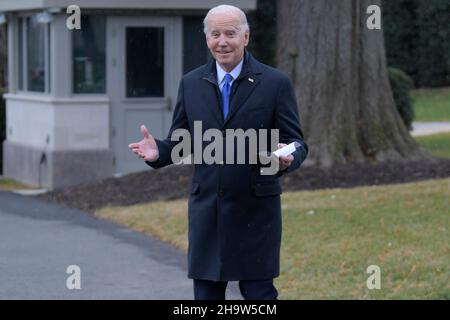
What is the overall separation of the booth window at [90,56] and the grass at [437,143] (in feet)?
18.4

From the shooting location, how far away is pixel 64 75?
17.8m

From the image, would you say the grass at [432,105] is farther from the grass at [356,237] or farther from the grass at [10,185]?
the grass at [356,237]

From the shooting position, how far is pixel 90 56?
1788 centimetres

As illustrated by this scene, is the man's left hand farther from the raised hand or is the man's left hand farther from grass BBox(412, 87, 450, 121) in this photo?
grass BBox(412, 87, 450, 121)

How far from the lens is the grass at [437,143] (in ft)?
64.4

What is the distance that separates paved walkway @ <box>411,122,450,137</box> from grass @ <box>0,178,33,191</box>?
31.7 ft

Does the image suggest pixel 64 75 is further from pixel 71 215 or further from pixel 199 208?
pixel 199 208

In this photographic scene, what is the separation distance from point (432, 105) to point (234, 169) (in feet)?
89.5

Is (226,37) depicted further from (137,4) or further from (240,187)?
(137,4)

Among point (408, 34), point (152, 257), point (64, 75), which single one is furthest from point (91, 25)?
point (152, 257)

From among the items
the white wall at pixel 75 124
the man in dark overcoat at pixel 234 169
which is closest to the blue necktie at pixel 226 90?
the man in dark overcoat at pixel 234 169

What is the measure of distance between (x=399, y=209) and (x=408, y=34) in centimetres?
640

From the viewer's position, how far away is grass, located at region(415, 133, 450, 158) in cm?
1964
